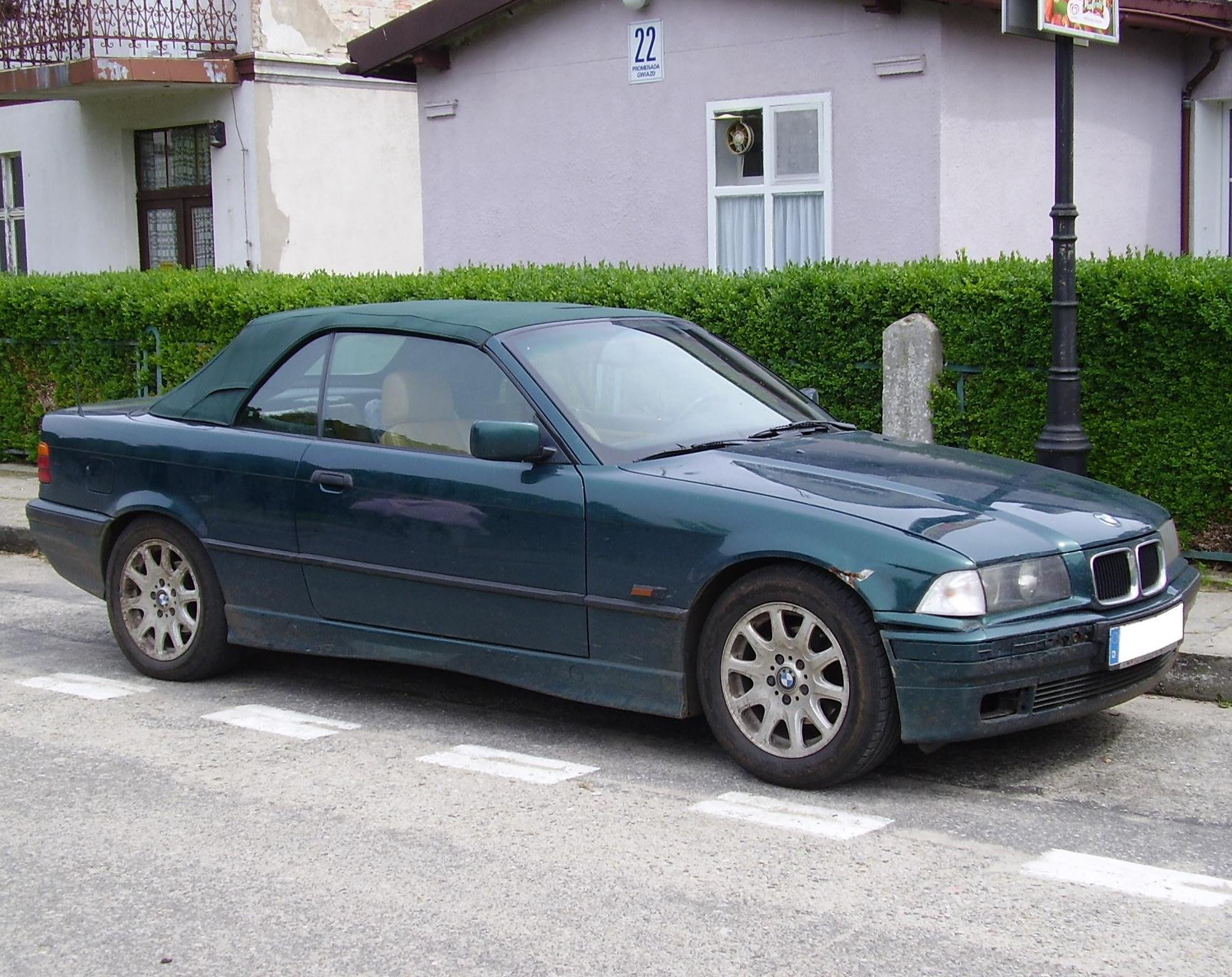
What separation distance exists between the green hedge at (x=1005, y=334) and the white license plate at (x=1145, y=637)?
2721 mm

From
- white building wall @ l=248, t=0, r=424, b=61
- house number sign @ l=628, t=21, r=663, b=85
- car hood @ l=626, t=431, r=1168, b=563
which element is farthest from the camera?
white building wall @ l=248, t=0, r=424, b=61

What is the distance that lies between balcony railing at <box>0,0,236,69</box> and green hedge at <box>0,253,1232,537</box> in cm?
919

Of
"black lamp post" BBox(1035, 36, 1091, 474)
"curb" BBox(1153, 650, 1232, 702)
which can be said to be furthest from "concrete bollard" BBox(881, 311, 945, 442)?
"curb" BBox(1153, 650, 1232, 702)

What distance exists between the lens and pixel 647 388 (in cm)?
623

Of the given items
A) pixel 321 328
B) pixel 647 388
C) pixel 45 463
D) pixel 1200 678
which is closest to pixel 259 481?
pixel 321 328

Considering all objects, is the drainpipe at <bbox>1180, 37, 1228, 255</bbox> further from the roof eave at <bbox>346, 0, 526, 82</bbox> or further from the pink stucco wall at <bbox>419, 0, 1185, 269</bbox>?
the roof eave at <bbox>346, 0, 526, 82</bbox>

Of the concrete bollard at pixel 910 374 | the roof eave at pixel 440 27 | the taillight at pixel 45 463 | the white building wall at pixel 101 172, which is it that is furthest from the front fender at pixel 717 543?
the white building wall at pixel 101 172

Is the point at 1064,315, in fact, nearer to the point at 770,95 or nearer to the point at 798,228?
the point at 798,228

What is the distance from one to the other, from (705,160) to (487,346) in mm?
7475

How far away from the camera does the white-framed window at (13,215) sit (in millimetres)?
22344

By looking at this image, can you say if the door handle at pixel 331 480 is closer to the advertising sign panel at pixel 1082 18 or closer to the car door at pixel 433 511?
the car door at pixel 433 511

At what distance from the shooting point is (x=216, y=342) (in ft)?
39.7

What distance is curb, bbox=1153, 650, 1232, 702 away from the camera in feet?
21.5

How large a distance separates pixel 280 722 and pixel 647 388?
1.93m
